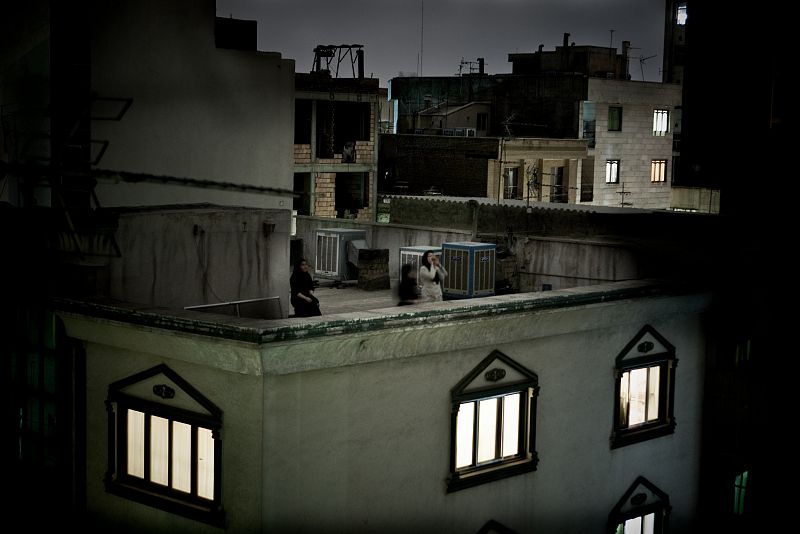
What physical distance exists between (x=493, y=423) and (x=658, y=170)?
46.5 metres

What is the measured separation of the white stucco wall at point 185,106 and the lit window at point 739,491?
33.0 ft

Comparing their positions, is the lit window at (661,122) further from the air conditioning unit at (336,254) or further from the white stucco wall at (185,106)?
the white stucco wall at (185,106)

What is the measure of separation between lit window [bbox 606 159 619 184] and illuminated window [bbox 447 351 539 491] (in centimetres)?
4147

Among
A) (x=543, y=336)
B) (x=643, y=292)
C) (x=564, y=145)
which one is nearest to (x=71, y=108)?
(x=543, y=336)

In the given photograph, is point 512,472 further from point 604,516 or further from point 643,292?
point 643,292

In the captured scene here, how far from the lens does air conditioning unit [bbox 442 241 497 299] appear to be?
20.0m

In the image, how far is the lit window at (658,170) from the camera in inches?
2306

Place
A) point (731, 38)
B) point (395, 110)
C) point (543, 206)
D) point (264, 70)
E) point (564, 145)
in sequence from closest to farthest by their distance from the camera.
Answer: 1. point (264, 70)
2. point (731, 38)
3. point (543, 206)
4. point (564, 145)
5. point (395, 110)

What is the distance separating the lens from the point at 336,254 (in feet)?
76.0

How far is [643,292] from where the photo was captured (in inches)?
666

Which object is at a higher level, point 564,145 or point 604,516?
point 564,145

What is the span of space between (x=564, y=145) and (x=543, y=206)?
2128cm

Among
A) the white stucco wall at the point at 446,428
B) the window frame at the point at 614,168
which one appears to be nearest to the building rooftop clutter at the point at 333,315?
the white stucco wall at the point at 446,428

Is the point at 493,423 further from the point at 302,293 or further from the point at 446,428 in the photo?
the point at 302,293
